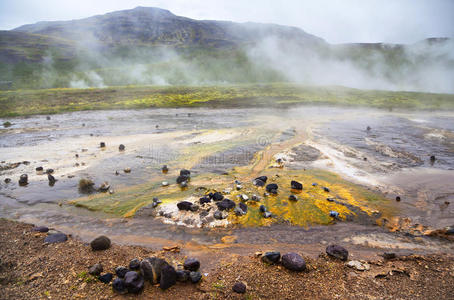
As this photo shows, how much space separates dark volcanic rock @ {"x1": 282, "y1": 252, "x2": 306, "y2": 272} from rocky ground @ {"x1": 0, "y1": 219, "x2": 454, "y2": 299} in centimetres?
12

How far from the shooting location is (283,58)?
529 feet

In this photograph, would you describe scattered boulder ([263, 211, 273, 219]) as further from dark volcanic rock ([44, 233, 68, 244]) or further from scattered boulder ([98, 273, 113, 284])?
dark volcanic rock ([44, 233, 68, 244])

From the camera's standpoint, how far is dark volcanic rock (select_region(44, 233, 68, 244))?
25.5 ft

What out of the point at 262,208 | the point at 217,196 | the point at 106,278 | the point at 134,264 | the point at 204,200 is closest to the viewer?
the point at 106,278

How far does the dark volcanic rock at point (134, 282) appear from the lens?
561 centimetres

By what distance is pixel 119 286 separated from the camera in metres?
5.63

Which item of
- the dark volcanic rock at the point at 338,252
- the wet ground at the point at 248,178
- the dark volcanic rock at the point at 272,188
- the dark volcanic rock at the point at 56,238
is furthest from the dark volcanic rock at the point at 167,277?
the dark volcanic rock at the point at 272,188

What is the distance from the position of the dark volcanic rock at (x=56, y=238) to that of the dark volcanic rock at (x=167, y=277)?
441 cm

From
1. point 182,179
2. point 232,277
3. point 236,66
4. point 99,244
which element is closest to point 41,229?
point 99,244

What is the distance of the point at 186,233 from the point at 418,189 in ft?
39.4

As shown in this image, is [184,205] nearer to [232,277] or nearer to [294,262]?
[232,277]

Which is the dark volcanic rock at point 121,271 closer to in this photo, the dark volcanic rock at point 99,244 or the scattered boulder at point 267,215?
the dark volcanic rock at point 99,244

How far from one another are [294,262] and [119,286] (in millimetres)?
4594

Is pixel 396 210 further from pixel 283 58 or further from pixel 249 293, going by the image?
pixel 283 58
